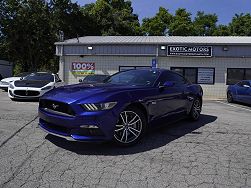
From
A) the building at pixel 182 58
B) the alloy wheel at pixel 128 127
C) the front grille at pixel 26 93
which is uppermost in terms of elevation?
the building at pixel 182 58

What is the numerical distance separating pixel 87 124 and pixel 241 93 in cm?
1096

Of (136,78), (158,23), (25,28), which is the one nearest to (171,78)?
(136,78)

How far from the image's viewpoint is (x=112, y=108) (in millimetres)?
4812

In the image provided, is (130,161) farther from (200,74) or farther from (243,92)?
(200,74)

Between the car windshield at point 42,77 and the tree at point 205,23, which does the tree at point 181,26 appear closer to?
the tree at point 205,23

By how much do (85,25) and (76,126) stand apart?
3305 cm

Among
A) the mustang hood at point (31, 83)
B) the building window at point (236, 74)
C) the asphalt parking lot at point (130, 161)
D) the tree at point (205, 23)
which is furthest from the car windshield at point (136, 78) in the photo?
the tree at point (205, 23)

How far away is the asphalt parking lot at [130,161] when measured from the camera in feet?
12.4

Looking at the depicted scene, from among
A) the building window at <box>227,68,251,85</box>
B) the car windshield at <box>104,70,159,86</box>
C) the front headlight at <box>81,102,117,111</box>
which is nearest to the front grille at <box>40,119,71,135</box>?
the front headlight at <box>81,102,117,111</box>

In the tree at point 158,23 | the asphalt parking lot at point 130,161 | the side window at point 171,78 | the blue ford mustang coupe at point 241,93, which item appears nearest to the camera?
the asphalt parking lot at point 130,161

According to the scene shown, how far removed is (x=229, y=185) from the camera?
372 centimetres

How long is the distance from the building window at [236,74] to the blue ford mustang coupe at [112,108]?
14312mm

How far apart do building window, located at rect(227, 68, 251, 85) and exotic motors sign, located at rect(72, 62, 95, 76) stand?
30.3ft

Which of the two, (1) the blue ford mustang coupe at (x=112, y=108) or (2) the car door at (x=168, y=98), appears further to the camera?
(2) the car door at (x=168, y=98)
